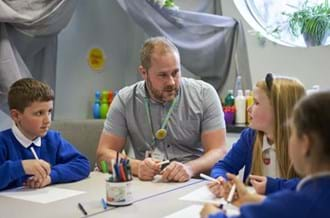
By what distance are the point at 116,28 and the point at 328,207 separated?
286 centimetres

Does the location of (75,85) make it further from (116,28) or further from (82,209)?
(82,209)

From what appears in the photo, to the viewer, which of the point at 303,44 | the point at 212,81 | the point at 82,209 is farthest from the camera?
the point at 212,81

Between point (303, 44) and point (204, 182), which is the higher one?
point (303, 44)

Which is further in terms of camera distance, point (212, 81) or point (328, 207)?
point (212, 81)

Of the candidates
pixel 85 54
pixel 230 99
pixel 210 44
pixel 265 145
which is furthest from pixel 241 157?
pixel 85 54

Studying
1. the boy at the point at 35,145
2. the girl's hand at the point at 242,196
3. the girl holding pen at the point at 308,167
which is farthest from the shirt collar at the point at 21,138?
the girl holding pen at the point at 308,167

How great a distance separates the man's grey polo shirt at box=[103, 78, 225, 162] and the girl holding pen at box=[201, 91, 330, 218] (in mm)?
1243

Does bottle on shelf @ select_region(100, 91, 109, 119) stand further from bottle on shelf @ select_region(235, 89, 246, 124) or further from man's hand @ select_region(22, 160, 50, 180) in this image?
man's hand @ select_region(22, 160, 50, 180)

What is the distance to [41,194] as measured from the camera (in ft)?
4.91

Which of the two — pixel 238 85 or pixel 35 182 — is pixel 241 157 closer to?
pixel 35 182

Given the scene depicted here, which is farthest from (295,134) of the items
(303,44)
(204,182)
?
(303,44)

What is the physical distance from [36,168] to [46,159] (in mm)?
217

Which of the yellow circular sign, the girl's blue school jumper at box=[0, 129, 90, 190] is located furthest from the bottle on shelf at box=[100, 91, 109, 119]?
the girl's blue school jumper at box=[0, 129, 90, 190]

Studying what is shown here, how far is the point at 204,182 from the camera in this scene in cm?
170
